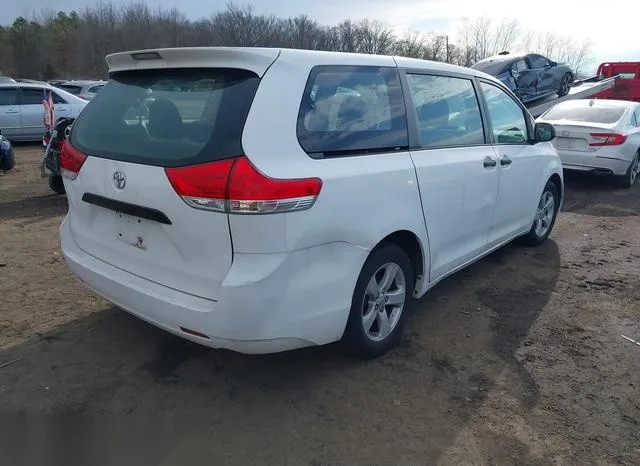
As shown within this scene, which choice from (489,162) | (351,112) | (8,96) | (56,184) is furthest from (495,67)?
(8,96)

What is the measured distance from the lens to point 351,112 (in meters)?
3.09

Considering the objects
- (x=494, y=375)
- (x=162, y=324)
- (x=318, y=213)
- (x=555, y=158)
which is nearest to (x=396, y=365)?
(x=494, y=375)

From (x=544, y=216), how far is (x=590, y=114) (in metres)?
4.73

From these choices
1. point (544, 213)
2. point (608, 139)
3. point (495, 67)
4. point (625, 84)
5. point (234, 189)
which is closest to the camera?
point (234, 189)

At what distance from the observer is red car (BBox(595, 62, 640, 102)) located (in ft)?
46.8

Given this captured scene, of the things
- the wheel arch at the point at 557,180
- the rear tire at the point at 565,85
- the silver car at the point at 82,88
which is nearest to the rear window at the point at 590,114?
the wheel arch at the point at 557,180

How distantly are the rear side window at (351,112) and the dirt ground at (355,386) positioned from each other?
137 centimetres

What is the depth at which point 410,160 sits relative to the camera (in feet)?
11.1

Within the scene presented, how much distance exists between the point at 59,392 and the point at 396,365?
1.98 metres

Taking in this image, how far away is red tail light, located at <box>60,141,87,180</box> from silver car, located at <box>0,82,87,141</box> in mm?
11113

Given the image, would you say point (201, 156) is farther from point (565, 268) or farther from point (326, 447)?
point (565, 268)

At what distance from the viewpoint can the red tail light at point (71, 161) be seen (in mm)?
3162

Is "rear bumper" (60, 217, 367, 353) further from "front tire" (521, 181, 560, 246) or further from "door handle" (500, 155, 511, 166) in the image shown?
"front tire" (521, 181, 560, 246)

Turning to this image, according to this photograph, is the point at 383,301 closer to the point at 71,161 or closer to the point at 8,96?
the point at 71,161
